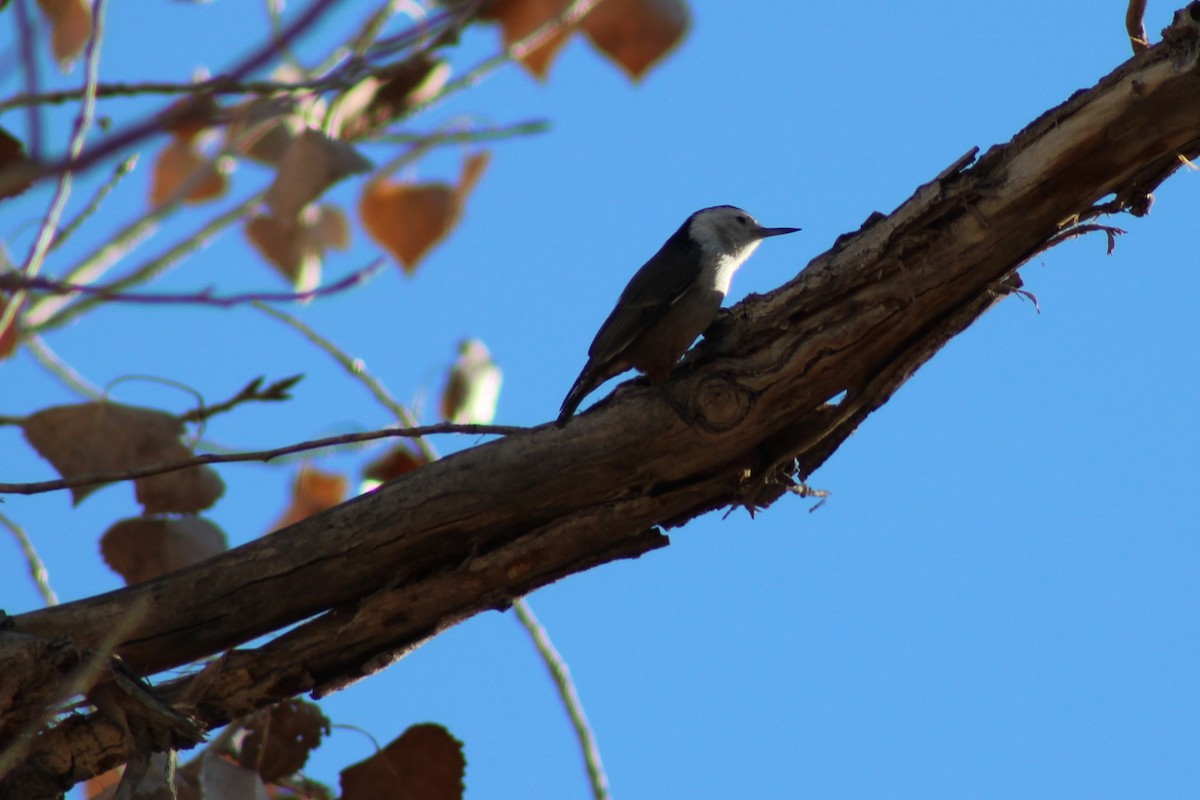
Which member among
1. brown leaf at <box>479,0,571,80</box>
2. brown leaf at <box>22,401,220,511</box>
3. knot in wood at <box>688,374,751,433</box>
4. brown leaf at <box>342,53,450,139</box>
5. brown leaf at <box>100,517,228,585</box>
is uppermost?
brown leaf at <box>342,53,450,139</box>

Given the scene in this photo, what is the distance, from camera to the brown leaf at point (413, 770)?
3.30 metres

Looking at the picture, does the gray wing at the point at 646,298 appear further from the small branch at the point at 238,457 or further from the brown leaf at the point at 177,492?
the brown leaf at the point at 177,492

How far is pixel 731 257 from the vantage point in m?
4.79

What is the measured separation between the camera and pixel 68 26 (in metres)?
3.71

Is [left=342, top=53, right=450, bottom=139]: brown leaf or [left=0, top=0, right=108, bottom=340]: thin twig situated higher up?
[left=342, top=53, right=450, bottom=139]: brown leaf

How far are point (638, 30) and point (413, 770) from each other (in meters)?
2.09

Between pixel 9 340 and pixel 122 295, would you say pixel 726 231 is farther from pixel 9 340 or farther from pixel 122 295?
pixel 122 295

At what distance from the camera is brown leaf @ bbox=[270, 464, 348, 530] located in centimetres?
408

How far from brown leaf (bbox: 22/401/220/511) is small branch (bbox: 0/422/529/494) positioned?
338mm

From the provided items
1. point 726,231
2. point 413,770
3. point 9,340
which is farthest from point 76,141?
point 726,231

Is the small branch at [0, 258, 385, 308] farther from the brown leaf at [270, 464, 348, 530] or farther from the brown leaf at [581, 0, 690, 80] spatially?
the brown leaf at [270, 464, 348, 530]

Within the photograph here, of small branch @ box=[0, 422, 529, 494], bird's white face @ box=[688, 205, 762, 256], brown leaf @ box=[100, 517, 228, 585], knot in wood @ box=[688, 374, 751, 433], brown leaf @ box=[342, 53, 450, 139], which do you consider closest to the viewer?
small branch @ box=[0, 422, 529, 494]

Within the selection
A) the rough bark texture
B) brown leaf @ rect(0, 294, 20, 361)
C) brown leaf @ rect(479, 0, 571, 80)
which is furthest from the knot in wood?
brown leaf @ rect(0, 294, 20, 361)

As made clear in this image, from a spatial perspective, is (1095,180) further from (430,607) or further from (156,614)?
(156,614)
